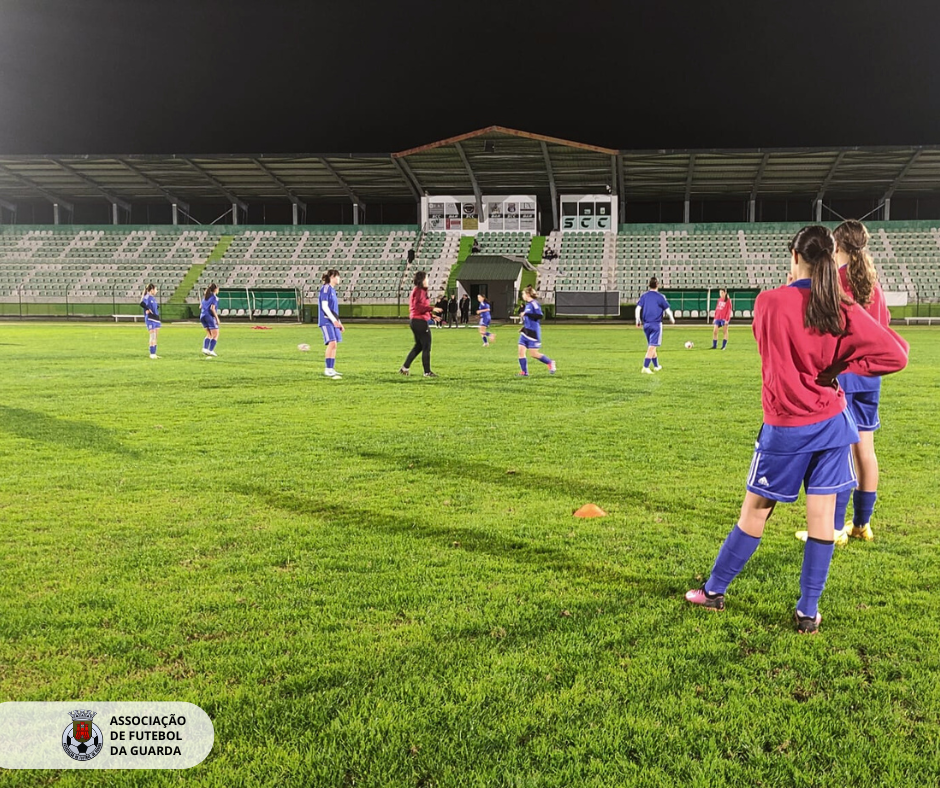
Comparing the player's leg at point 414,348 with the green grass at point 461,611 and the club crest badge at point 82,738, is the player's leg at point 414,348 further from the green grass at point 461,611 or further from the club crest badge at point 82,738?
the club crest badge at point 82,738

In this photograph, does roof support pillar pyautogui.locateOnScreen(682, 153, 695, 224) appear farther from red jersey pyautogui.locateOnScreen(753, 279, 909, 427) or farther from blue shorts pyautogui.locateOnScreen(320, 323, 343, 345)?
red jersey pyautogui.locateOnScreen(753, 279, 909, 427)

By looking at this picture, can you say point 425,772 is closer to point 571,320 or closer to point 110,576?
point 110,576

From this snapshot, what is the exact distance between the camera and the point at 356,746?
2.79m

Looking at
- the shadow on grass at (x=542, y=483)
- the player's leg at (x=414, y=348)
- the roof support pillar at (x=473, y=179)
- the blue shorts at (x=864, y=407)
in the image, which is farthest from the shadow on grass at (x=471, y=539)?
the roof support pillar at (x=473, y=179)

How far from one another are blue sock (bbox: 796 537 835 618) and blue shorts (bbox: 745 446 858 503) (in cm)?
29

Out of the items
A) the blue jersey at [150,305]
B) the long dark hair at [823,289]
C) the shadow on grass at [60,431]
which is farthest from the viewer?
the blue jersey at [150,305]

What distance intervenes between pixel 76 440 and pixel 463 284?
44509 millimetres

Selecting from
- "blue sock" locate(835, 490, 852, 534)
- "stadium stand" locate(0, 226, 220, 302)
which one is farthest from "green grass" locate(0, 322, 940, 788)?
"stadium stand" locate(0, 226, 220, 302)

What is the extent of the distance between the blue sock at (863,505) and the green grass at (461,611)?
216mm

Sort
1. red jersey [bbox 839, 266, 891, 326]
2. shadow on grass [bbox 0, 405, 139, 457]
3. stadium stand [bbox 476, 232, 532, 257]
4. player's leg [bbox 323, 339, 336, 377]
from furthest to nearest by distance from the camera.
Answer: stadium stand [bbox 476, 232, 532, 257] < player's leg [bbox 323, 339, 336, 377] < shadow on grass [bbox 0, 405, 139, 457] < red jersey [bbox 839, 266, 891, 326]

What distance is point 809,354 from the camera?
3.67 meters

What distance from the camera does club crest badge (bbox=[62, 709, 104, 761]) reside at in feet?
9.22

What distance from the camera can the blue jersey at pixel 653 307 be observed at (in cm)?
1656

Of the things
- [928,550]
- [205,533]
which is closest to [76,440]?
[205,533]
